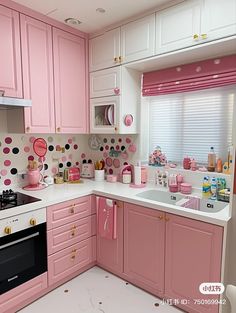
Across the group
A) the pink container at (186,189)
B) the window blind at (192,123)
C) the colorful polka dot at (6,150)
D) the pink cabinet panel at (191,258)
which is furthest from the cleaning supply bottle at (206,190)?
the colorful polka dot at (6,150)

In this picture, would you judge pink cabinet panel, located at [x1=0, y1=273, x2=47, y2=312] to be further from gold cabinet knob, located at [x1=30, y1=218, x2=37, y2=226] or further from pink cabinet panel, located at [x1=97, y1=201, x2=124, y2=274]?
pink cabinet panel, located at [x1=97, y1=201, x2=124, y2=274]

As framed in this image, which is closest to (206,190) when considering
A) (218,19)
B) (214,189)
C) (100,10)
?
(214,189)

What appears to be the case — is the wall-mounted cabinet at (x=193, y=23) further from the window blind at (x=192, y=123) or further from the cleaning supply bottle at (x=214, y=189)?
the cleaning supply bottle at (x=214, y=189)

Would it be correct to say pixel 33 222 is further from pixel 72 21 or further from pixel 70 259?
pixel 72 21

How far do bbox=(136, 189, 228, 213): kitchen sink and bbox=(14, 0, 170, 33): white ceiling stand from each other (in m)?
1.58

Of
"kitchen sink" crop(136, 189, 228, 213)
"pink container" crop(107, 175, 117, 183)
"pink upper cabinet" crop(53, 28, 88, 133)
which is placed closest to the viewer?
"kitchen sink" crop(136, 189, 228, 213)

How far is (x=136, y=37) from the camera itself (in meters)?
2.04

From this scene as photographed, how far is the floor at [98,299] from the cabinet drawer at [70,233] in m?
0.37

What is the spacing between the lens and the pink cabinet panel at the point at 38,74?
1.94 metres

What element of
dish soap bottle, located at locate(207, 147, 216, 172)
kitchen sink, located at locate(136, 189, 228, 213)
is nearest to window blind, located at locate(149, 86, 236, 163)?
dish soap bottle, located at locate(207, 147, 216, 172)

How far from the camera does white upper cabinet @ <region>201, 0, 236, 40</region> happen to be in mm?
1523

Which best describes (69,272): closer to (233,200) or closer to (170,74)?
(233,200)

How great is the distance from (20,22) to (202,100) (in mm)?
1707

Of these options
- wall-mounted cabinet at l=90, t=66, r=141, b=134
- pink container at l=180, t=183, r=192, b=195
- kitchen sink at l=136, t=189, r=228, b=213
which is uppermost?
wall-mounted cabinet at l=90, t=66, r=141, b=134
